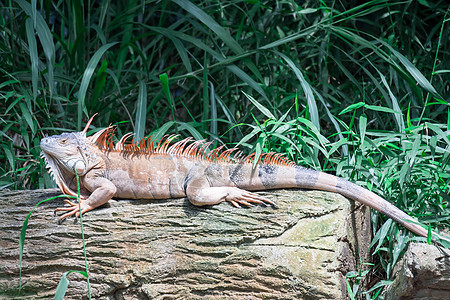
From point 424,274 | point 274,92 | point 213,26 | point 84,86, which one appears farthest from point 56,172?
point 424,274

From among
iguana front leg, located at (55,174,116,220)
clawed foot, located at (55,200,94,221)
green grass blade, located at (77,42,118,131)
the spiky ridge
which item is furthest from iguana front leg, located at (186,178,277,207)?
green grass blade, located at (77,42,118,131)

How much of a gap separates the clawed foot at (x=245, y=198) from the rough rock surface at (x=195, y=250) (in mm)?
46

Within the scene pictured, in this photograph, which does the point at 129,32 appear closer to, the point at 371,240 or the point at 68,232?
the point at 68,232

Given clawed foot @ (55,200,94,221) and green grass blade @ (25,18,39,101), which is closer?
clawed foot @ (55,200,94,221)

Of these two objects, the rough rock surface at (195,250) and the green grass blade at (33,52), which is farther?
the green grass blade at (33,52)

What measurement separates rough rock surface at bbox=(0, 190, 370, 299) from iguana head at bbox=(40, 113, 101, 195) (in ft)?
0.97

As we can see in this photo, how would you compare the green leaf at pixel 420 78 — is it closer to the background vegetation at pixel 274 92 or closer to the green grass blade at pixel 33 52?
the background vegetation at pixel 274 92

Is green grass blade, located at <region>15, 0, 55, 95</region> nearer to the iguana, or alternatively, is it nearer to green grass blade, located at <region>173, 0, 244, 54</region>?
the iguana

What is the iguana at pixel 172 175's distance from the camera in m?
3.37

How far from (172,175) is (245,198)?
560 mm

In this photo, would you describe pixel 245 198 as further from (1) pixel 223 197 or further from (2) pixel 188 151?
(2) pixel 188 151

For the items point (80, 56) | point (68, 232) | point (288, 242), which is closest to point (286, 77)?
point (80, 56)

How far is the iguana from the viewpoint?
337cm

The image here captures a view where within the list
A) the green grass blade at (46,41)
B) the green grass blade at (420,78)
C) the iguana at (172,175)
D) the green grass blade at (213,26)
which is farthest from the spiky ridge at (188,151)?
the green grass blade at (420,78)
